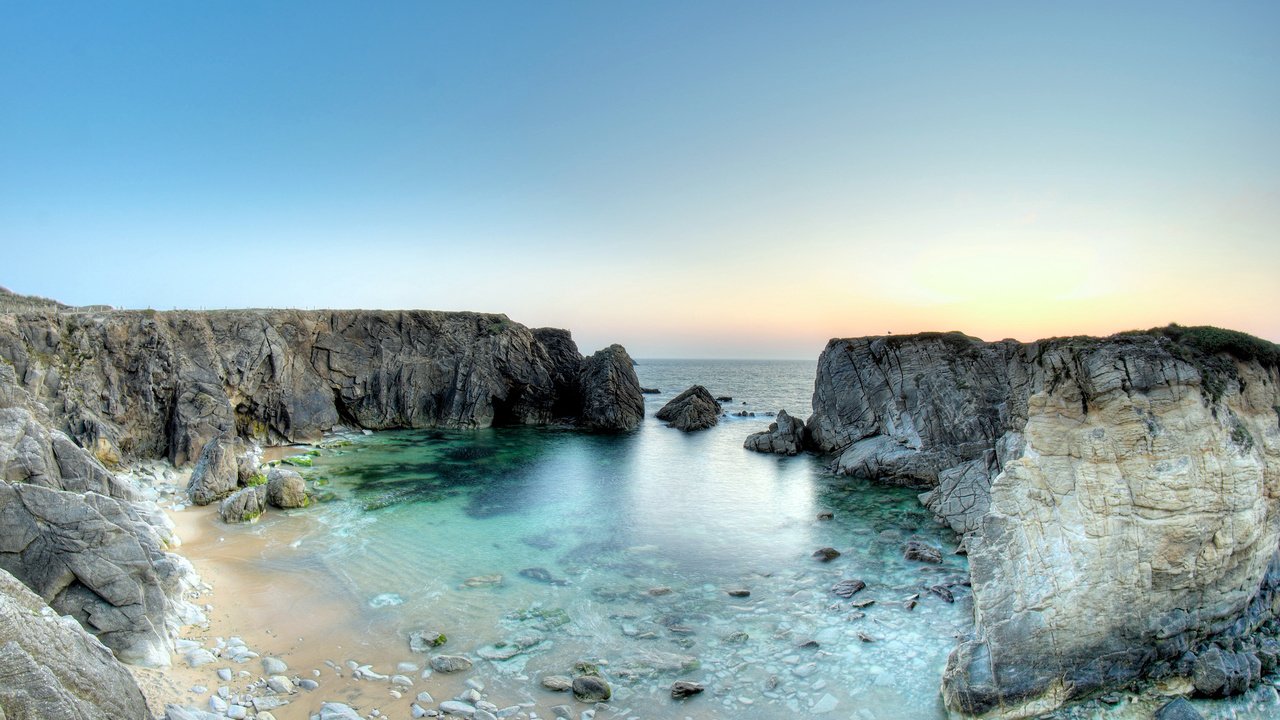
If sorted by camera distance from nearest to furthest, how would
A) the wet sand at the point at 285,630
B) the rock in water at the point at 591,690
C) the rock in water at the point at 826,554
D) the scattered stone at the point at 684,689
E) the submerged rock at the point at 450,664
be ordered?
the wet sand at the point at 285,630 → the rock in water at the point at 591,690 → the scattered stone at the point at 684,689 → the submerged rock at the point at 450,664 → the rock in water at the point at 826,554

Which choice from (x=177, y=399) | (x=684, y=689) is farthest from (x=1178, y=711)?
(x=177, y=399)

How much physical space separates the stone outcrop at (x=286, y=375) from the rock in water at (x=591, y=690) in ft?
60.6

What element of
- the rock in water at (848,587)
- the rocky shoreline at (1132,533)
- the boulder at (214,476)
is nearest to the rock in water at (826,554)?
the rock in water at (848,587)

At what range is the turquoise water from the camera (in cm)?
1291

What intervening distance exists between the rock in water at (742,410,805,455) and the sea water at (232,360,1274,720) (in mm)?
7402

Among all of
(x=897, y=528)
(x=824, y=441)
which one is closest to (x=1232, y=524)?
(x=897, y=528)

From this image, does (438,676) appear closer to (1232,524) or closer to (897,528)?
(1232,524)

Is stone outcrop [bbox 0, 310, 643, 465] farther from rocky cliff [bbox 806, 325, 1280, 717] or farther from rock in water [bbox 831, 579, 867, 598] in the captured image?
rocky cliff [bbox 806, 325, 1280, 717]

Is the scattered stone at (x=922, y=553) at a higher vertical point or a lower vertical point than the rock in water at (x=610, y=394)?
lower

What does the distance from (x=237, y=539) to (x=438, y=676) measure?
12.3 metres

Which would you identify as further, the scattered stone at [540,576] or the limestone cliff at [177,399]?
the scattered stone at [540,576]

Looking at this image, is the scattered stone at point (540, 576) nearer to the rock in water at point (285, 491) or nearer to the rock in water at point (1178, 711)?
the rock in water at point (285, 491)

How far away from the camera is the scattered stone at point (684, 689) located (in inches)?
479

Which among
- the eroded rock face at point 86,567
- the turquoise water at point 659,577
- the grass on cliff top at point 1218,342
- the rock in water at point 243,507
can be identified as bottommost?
the turquoise water at point 659,577
